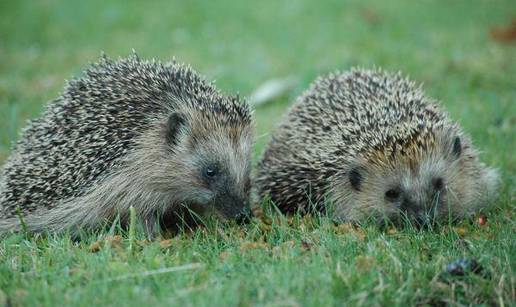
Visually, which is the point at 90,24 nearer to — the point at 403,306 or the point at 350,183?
the point at 350,183

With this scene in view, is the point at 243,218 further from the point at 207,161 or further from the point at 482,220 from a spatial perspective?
the point at 482,220

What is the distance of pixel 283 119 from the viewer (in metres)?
6.14

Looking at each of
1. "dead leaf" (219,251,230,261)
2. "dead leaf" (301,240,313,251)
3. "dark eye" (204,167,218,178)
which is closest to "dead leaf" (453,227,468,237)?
"dead leaf" (301,240,313,251)

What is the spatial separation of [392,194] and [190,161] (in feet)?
4.96

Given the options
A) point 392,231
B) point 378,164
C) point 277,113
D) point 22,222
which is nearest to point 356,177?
point 378,164

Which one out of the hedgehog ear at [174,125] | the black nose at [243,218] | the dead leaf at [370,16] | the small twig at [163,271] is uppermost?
the dead leaf at [370,16]

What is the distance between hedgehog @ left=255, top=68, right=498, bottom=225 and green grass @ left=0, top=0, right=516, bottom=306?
0.30 metres

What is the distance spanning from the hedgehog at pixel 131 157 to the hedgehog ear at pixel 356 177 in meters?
0.80

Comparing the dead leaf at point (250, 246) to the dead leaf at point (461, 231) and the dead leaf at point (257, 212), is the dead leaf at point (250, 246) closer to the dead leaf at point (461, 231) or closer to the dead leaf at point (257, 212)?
the dead leaf at point (257, 212)

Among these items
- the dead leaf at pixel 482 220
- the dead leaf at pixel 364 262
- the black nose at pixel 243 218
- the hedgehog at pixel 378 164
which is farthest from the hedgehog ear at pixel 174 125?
the dead leaf at pixel 482 220

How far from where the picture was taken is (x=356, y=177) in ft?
17.2

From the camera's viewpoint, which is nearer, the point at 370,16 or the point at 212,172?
the point at 212,172

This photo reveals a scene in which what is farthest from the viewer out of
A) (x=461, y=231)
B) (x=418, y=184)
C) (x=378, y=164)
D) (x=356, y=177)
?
(x=356, y=177)

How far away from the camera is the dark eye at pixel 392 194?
16.7ft
